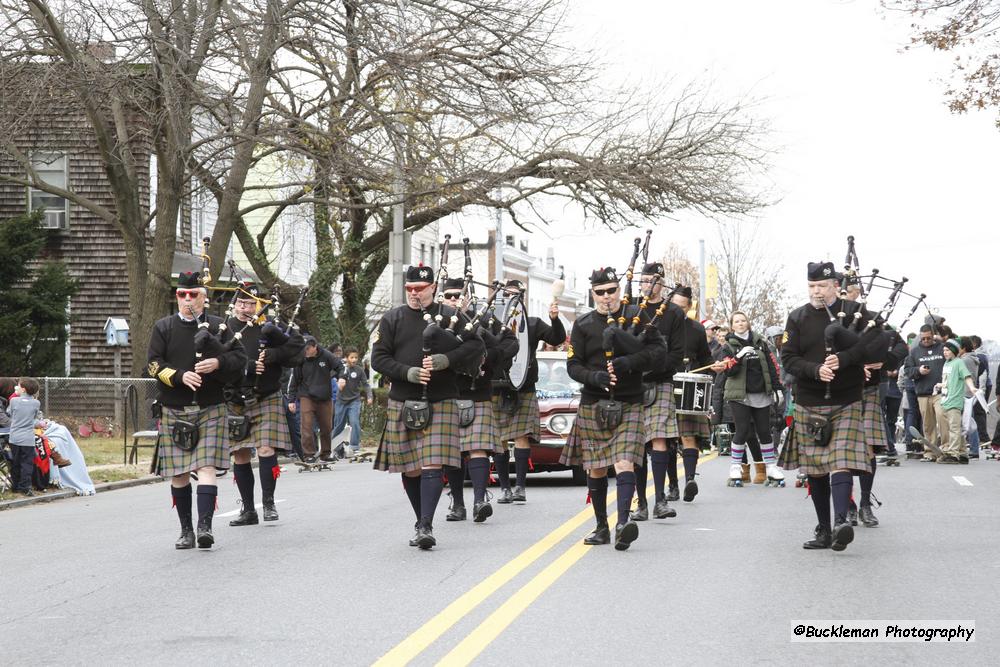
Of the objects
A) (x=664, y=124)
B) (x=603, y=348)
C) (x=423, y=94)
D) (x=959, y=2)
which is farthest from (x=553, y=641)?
(x=664, y=124)

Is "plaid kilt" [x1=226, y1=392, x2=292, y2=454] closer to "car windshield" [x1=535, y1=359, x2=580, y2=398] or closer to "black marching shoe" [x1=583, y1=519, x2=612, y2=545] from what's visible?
"black marching shoe" [x1=583, y1=519, x2=612, y2=545]

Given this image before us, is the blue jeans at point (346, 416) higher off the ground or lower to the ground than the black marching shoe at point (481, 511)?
higher

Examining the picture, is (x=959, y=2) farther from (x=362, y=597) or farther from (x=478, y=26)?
(x=362, y=597)

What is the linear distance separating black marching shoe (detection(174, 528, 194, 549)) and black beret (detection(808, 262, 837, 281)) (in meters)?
4.65

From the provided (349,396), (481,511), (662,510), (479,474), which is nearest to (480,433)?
(479,474)

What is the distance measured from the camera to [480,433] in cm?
1100

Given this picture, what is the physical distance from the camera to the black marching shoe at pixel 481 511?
11719 mm

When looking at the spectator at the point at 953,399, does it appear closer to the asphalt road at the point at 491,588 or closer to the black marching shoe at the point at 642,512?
the asphalt road at the point at 491,588

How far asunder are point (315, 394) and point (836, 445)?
12.4 meters

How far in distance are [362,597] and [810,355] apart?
3574 mm

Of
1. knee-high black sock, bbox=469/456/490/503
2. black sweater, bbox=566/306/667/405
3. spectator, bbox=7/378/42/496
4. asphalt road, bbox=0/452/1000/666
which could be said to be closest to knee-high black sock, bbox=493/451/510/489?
asphalt road, bbox=0/452/1000/666

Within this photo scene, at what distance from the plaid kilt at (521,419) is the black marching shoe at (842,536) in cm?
444

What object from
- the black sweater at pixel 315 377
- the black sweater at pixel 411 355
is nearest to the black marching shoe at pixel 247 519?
the black sweater at pixel 411 355

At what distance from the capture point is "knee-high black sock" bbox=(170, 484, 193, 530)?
33.8 feet
